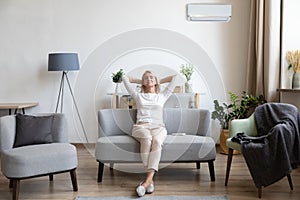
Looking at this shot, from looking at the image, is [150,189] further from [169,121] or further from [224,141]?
[224,141]

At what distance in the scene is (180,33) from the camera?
5000mm

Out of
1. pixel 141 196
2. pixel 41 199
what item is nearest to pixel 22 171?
pixel 41 199

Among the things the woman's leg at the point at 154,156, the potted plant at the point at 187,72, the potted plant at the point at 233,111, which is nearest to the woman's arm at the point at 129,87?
the woman's leg at the point at 154,156

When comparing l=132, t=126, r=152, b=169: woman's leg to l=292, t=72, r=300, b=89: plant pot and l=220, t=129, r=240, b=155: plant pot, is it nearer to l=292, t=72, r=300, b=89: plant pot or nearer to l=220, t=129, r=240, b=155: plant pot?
l=220, t=129, r=240, b=155: plant pot

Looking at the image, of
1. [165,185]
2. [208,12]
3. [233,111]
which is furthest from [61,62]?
[233,111]

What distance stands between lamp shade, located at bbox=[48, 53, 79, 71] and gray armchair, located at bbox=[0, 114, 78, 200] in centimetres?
135

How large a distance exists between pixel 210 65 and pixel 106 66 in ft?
5.11

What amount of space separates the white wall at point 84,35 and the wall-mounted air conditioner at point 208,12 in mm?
76

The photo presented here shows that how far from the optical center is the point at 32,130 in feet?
10.6

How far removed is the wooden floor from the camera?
301cm

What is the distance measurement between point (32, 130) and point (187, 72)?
96.8 inches

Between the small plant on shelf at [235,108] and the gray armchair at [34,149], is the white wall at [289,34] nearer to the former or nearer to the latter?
the small plant on shelf at [235,108]

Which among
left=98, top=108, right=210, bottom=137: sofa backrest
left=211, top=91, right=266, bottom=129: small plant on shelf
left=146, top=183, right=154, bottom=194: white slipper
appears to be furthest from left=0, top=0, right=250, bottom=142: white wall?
left=146, top=183, right=154, bottom=194: white slipper

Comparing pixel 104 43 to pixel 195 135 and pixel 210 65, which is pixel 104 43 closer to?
pixel 210 65
